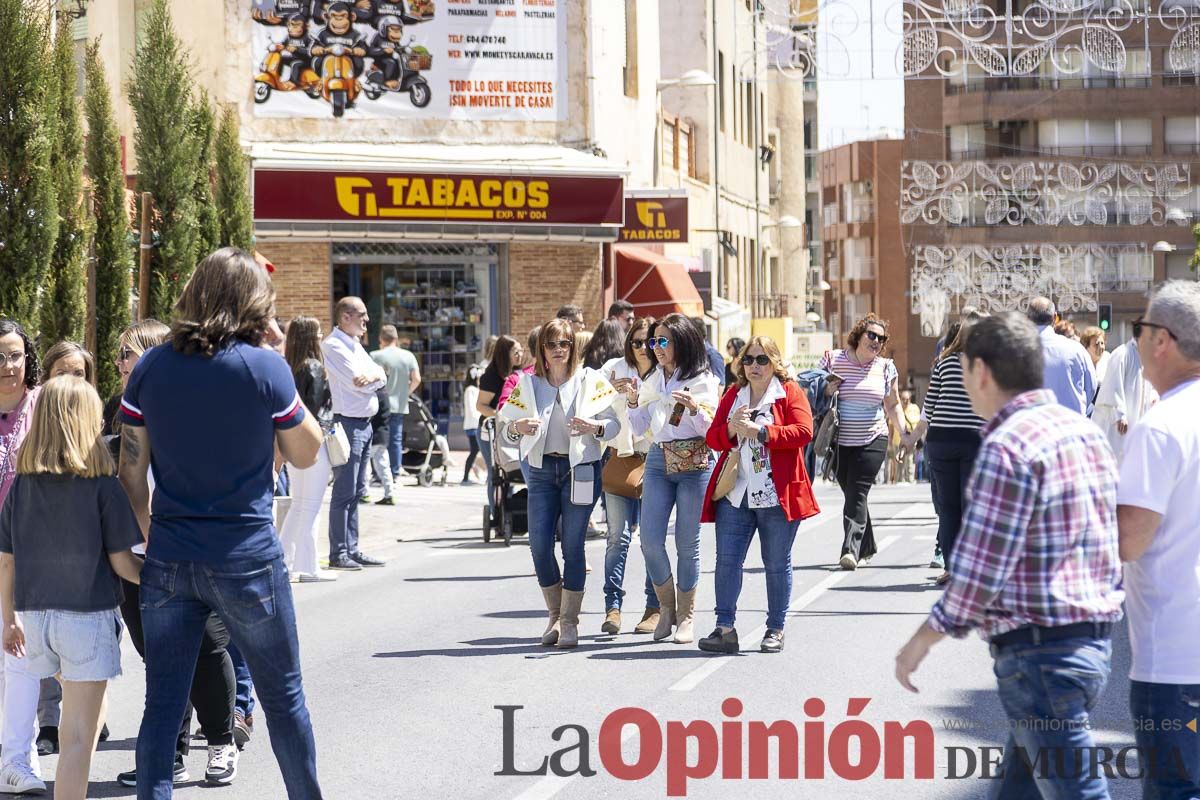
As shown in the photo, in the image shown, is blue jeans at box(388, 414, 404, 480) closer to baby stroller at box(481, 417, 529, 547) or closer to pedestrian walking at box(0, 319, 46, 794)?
baby stroller at box(481, 417, 529, 547)

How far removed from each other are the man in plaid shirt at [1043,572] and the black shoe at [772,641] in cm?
523

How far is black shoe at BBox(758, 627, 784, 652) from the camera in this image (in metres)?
9.77

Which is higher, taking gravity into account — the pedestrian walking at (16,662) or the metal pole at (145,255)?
the metal pole at (145,255)

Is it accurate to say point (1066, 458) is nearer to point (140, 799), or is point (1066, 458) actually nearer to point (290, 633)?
point (290, 633)

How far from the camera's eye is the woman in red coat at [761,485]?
9680 mm

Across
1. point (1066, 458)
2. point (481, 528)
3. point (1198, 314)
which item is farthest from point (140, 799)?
point (481, 528)

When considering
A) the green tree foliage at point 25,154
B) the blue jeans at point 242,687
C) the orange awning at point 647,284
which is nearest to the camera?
the blue jeans at point 242,687

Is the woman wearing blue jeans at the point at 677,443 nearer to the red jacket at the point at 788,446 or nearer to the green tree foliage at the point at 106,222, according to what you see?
the red jacket at the point at 788,446

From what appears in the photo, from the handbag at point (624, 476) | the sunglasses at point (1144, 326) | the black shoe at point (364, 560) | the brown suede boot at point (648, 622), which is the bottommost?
the black shoe at point (364, 560)

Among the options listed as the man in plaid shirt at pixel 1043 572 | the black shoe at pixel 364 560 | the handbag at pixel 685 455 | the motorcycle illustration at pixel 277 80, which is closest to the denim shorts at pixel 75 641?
the man in plaid shirt at pixel 1043 572

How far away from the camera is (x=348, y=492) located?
1416 centimetres

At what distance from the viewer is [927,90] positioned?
8538cm

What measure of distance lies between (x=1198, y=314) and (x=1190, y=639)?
2.97ft

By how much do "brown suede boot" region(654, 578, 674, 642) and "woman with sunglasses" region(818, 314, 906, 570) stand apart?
3648 mm
